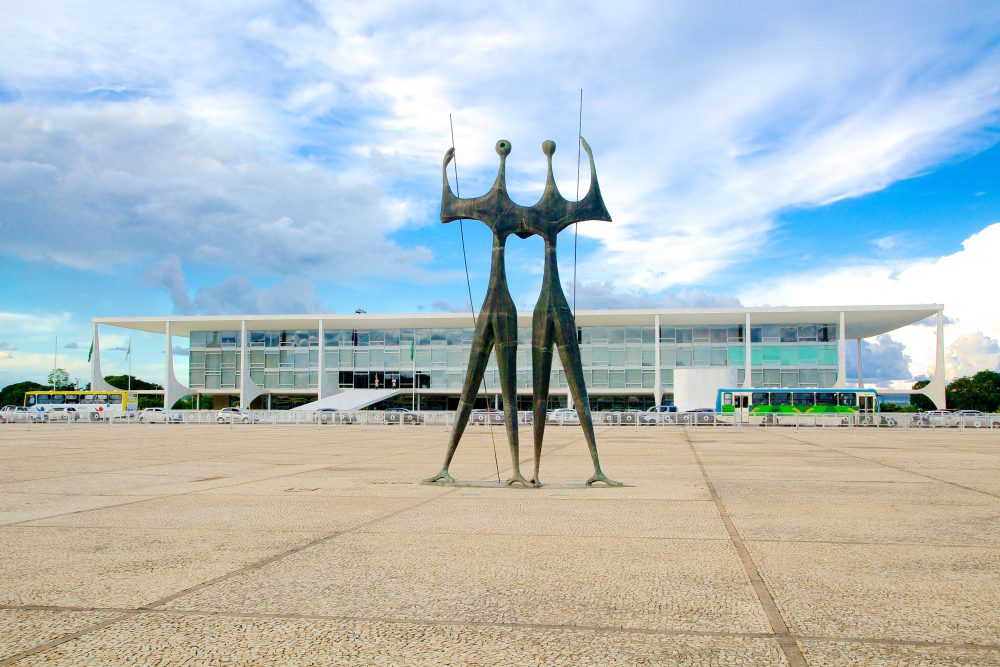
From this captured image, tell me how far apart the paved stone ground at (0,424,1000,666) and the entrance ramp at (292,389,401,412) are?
2196 inches

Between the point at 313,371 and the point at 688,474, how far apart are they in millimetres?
64298

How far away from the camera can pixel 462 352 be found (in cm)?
7294

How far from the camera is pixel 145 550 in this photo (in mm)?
6246

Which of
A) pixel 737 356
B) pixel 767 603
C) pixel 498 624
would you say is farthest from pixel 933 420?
pixel 498 624

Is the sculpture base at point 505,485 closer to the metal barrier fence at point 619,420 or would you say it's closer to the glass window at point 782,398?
the metal barrier fence at point 619,420

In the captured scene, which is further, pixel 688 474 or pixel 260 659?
pixel 688 474

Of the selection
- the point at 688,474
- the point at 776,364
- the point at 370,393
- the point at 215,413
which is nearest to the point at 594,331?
the point at 776,364

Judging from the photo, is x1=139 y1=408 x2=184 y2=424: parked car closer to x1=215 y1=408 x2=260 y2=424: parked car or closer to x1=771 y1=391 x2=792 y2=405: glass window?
x1=215 y1=408 x2=260 y2=424: parked car

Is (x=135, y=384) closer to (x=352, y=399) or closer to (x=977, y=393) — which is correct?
(x=352, y=399)

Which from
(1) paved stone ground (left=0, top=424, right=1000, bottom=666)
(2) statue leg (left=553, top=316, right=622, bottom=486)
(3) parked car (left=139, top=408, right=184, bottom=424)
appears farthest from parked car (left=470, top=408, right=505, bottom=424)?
(1) paved stone ground (left=0, top=424, right=1000, bottom=666)

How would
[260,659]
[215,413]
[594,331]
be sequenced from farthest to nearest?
[594,331], [215,413], [260,659]

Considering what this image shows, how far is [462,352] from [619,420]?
27.8 m

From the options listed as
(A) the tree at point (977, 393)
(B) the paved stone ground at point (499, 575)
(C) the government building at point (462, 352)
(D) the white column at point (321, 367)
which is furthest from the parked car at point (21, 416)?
(A) the tree at point (977, 393)

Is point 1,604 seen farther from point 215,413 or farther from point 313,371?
point 313,371
